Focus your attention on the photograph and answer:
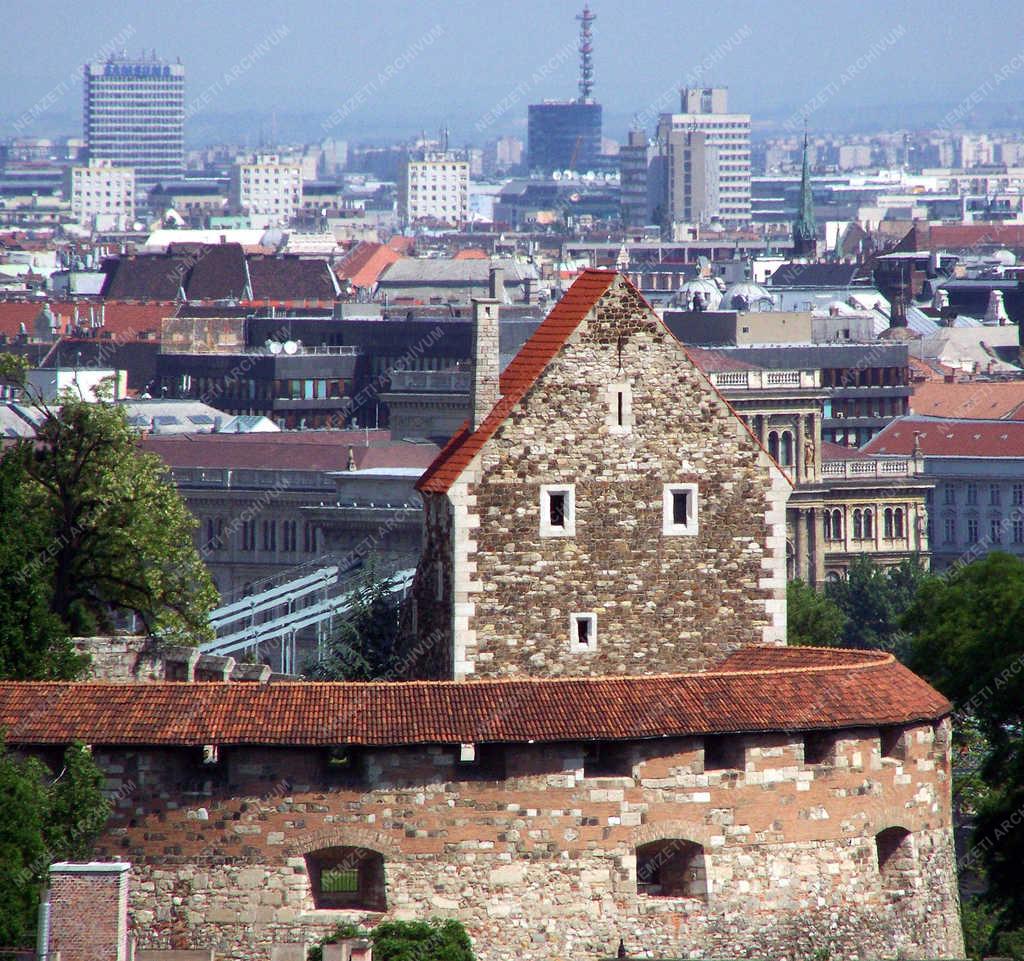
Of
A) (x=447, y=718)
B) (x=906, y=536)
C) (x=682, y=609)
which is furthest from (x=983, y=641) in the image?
(x=906, y=536)

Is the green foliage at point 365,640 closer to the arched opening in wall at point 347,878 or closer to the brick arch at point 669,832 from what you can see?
the brick arch at point 669,832

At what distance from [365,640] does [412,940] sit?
28214 mm

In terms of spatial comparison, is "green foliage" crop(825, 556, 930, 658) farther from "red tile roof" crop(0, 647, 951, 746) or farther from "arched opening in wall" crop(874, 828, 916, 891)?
"red tile roof" crop(0, 647, 951, 746)

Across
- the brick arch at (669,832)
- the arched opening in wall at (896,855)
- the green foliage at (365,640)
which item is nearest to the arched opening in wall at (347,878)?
the brick arch at (669,832)

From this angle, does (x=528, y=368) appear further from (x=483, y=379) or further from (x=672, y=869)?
(x=672, y=869)

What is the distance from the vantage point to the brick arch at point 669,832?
5078 centimetres

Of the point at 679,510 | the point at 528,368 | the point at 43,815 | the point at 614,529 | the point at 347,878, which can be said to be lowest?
the point at 347,878

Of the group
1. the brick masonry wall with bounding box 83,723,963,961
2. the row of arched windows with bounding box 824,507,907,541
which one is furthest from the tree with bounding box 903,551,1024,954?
the row of arched windows with bounding box 824,507,907,541

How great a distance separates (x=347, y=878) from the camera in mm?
50344

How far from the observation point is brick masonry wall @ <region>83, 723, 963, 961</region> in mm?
49688

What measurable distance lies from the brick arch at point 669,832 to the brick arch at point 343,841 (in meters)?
3.35

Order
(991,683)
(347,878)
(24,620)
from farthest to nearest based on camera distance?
(991,683)
(24,620)
(347,878)

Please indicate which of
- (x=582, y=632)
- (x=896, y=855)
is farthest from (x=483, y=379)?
(x=896, y=855)

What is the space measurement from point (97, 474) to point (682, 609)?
1834 centimetres
